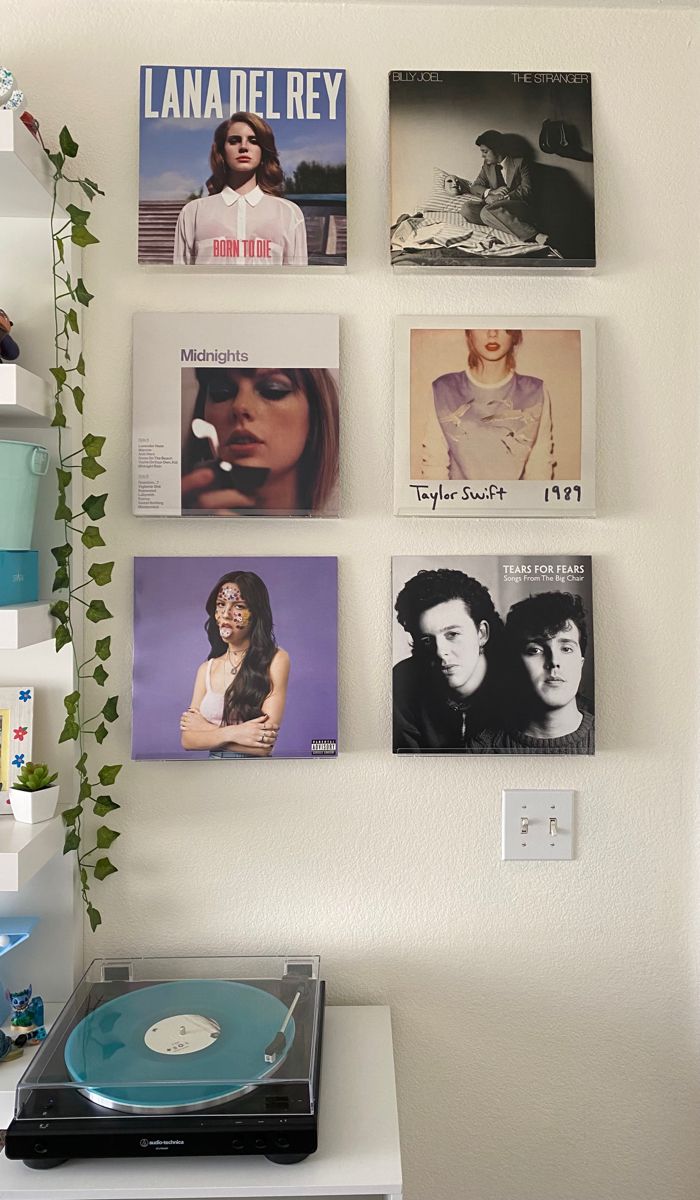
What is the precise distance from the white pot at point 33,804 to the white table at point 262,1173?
15.8 inches

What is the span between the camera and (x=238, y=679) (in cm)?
139

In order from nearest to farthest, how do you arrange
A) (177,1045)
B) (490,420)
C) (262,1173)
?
1. (262,1173)
2. (177,1045)
3. (490,420)

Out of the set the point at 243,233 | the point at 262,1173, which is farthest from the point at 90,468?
the point at 262,1173

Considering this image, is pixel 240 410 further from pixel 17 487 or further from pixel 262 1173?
pixel 262 1173

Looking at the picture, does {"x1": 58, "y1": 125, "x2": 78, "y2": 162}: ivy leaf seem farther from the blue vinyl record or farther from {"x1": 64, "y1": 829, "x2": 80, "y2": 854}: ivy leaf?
the blue vinyl record

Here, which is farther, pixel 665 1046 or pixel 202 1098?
pixel 665 1046

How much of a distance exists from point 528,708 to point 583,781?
0.15m

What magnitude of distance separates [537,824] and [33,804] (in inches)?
28.2

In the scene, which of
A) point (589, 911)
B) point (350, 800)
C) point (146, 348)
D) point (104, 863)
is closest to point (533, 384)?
point (146, 348)

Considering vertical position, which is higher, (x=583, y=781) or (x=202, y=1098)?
(x=583, y=781)

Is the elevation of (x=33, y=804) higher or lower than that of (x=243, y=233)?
lower

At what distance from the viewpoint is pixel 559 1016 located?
143 centimetres

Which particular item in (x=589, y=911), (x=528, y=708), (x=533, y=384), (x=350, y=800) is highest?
(x=533, y=384)

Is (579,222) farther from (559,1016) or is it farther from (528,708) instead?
(559,1016)
